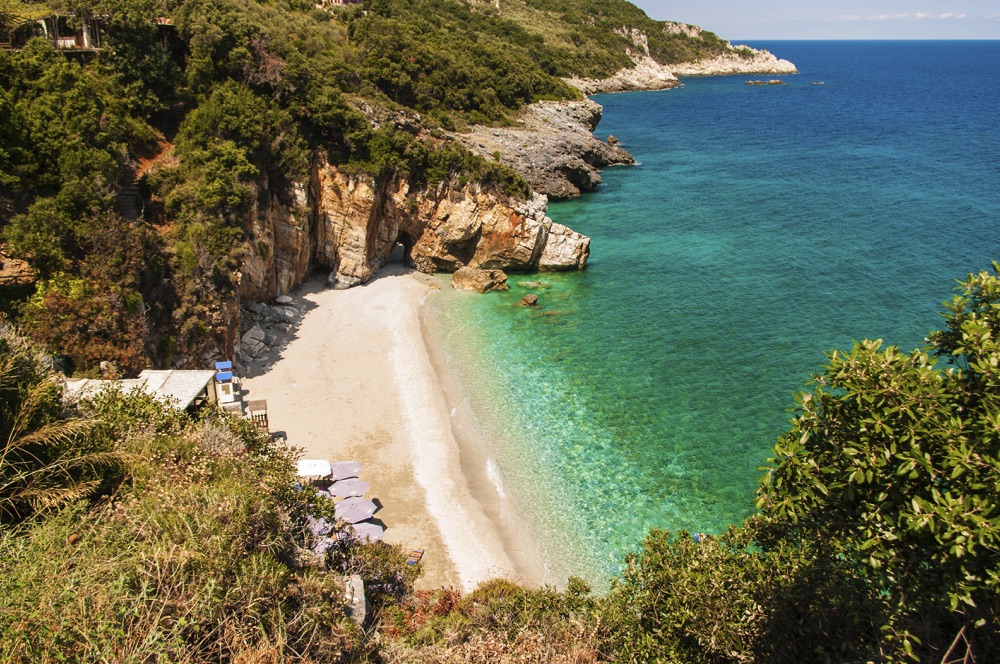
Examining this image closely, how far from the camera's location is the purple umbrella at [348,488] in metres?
18.5

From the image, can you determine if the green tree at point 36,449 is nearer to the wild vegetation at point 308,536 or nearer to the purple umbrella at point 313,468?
the wild vegetation at point 308,536

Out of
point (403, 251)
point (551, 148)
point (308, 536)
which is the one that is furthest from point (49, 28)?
point (551, 148)

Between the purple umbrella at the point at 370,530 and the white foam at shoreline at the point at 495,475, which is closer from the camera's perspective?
the purple umbrella at the point at 370,530

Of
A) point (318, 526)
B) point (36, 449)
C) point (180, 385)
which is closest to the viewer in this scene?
point (36, 449)

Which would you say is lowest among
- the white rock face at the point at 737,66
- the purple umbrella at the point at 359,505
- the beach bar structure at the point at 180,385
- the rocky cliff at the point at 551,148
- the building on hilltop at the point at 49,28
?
the purple umbrella at the point at 359,505

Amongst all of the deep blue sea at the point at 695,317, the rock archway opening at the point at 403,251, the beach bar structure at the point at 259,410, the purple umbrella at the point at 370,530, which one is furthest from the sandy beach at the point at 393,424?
the rock archway opening at the point at 403,251

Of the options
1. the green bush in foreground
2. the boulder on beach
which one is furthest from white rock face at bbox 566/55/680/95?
the green bush in foreground

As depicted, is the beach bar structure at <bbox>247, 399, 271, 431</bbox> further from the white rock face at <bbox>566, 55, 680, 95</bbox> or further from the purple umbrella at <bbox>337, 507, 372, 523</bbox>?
the white rock face at <bbox>566, 55, 680, 95</bbox>

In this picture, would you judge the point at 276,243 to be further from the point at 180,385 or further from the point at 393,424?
the point at 180,385

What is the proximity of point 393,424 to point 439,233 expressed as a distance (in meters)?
15.8

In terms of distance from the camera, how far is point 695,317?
3088 cm

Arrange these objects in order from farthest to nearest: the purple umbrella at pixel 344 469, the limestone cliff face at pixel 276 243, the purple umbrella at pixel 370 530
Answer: the limestone cliff face at pixel 276 243
the purple umbrella at pixel 344 469
the purple umbrella at pixel 370 530

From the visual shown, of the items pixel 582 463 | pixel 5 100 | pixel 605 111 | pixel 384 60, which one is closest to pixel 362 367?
pixel 582 463

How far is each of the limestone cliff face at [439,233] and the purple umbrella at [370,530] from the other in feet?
59.1
